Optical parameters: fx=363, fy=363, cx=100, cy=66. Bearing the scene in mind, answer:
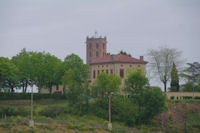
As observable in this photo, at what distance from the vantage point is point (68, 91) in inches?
2835

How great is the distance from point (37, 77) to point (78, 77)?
10002mm

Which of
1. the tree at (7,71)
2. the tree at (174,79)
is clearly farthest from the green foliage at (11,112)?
the tree at (174,79)

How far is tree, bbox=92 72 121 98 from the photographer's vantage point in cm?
7269

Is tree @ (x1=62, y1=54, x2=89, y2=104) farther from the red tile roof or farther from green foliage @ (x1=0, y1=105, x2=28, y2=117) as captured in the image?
green foliage @ (x1=0, y1=105, x2=28, y2=117)

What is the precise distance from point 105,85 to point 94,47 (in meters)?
61.6

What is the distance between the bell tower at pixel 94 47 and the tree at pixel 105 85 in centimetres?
5861

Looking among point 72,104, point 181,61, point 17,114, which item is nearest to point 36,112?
point 17,114

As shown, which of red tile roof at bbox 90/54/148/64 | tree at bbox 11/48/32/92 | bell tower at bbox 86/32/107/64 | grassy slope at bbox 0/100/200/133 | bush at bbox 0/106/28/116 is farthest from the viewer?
bell tower at bbox 86/32/107/64

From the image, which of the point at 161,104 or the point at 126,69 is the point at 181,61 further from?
the point at 161,104

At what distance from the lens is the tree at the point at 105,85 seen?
7269 centimetres

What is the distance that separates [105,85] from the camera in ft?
241

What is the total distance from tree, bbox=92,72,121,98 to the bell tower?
2308 inches

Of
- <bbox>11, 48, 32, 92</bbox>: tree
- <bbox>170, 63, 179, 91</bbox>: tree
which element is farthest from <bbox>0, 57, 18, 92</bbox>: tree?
<bbox>170, 63, 179, 91</bbox>: tree

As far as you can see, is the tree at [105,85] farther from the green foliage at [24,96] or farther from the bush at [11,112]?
the bush at [11,112]
